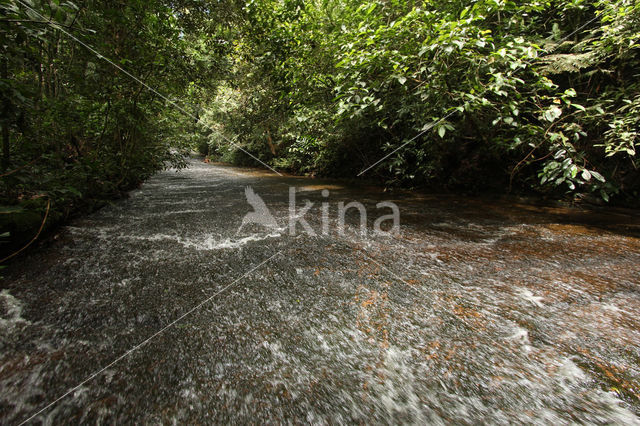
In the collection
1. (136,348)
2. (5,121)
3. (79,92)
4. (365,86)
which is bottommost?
(136,348)

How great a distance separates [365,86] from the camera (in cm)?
389

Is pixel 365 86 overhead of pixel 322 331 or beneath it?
overhead

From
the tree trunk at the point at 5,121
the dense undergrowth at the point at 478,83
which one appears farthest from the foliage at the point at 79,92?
the dense undergrowth at the point at 478,83

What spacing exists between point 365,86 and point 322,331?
3.63m

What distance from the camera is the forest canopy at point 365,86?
8.75 ft

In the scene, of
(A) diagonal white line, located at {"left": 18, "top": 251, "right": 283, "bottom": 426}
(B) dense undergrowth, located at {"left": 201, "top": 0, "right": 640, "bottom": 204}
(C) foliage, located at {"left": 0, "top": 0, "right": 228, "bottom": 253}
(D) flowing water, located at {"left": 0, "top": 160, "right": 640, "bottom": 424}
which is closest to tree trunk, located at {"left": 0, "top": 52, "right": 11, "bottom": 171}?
(C) foliage, located at {"left": 0, "top": 0, "right": 228, "bottom": 253}

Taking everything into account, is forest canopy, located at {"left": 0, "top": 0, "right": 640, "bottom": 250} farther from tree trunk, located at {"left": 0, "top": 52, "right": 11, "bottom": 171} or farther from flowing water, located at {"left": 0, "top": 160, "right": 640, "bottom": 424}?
flowing water, located at {"left": 0, "top": 160, "right": 640, "bottom": 424}

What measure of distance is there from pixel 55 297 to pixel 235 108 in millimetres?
11646

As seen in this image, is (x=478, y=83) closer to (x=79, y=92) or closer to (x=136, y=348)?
(x=136, y=348)

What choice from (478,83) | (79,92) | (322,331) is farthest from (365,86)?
(79,92)

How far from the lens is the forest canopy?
2666mm

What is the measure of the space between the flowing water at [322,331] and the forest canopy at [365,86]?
43.7 inches

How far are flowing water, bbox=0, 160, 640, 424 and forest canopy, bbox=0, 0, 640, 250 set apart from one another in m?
1.11

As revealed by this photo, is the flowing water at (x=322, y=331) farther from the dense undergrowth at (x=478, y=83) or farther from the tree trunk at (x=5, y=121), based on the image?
the dense undergrowth at (x=478, y=83)
